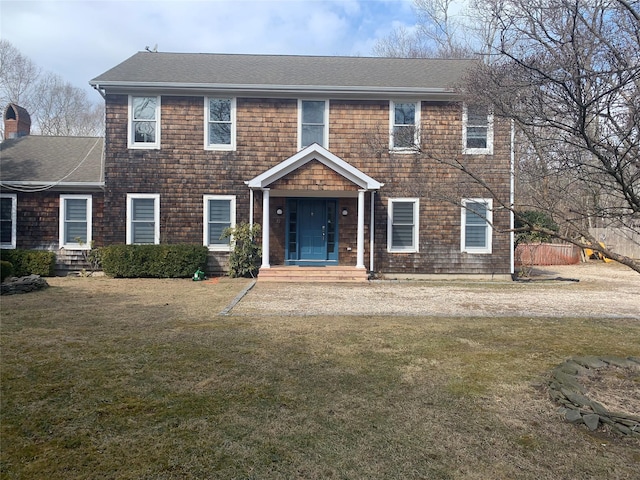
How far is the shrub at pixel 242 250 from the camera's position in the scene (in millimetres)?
12773

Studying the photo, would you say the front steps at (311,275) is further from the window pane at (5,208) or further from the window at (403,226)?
the window pane at (5,208)

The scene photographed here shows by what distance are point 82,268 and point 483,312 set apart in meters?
11.6

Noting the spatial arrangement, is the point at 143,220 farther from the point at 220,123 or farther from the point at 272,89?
the point at 272,89

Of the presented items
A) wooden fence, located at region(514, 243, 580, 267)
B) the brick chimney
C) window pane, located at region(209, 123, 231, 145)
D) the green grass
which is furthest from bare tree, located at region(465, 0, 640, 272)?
the brick chimney

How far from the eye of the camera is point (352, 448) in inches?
119

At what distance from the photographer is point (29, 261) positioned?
12594 mm

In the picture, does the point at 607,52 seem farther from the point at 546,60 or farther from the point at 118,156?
the point at 118,156

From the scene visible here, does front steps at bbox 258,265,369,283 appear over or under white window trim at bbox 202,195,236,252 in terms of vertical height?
under

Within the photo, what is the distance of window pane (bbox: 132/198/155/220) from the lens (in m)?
13.2

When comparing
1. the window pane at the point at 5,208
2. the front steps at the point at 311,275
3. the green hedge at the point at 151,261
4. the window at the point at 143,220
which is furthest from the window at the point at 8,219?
the front steps at the point at 311,275

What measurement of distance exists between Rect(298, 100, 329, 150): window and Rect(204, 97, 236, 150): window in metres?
2.03

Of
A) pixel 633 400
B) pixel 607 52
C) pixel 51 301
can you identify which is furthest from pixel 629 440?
pixel 51 301

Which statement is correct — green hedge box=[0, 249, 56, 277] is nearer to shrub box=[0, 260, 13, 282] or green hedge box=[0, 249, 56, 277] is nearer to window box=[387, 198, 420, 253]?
shrub box=[0, 260, 13, 282]

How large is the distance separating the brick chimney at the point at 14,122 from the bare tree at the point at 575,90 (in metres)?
19.2
